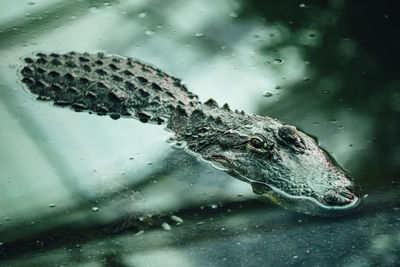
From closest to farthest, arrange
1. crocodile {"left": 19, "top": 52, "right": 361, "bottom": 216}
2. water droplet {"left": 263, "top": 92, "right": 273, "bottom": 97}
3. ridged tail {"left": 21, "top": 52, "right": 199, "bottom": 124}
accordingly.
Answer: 1. crocodile {"left": 19, "top": 52, "right": 361, "bottom": 216}
2. ridged tail {"left": 21, "top": 52, "right": 199, "bottom": 124}
3. water droplet {"left": 263, "top": 92, "right": 273, "bottom": 97}

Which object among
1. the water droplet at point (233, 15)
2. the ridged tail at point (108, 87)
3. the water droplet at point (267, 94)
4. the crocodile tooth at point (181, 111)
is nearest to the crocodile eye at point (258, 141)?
the crocodile tooth at point (181, 111)

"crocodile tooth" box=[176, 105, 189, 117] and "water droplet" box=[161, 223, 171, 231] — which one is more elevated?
"crocodile tooth" box=[176, 105, 189, 117]

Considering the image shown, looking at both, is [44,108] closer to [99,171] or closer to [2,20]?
[99,171]

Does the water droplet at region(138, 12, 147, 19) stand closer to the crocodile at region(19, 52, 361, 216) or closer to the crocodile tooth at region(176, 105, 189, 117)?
the crocodile at region(19, 52, 361, 216)

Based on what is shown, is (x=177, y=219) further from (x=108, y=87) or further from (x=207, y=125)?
(x=108, y=87)

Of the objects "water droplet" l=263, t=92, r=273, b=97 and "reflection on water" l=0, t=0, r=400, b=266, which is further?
"water droplet" l=263, t=92, r=273, b=97

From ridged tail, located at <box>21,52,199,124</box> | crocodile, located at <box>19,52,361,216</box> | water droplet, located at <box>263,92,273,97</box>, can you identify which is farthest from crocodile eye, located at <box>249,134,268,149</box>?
water droplet, located at <box>263,92,273,97</box>

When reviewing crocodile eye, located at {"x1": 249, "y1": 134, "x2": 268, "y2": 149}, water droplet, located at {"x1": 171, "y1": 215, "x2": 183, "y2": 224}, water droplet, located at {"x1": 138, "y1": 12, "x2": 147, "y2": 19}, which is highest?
water droplet, located at {"x1": 138, "y1": 12, "x2": 147, "y2": 19}

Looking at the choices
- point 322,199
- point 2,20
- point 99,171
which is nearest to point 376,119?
point 322,199
